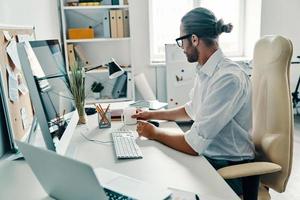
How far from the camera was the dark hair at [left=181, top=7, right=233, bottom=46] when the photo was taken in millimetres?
1548

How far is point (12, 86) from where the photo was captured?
1.36 metres

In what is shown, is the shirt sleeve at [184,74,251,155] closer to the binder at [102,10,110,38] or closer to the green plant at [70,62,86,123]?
the green plant at [70,62,86,123]

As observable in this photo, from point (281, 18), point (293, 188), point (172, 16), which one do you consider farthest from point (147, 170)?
point (281, 18)

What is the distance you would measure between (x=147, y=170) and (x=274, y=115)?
0.65 meters

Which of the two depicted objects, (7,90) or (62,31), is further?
(62,31)

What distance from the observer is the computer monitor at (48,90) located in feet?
3.25

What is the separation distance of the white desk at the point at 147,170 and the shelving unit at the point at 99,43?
87.3 inches

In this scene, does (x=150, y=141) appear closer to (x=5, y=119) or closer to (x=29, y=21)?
(x=5, y=119)

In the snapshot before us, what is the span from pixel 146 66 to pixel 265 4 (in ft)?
5.79

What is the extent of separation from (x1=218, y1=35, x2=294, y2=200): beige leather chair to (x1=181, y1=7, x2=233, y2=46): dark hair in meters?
0.23

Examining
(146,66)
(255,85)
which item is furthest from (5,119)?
(146,66)

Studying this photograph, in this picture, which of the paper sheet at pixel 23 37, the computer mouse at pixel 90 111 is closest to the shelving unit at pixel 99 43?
the computer mouse at pixel 90 111

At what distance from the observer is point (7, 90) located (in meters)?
1.31

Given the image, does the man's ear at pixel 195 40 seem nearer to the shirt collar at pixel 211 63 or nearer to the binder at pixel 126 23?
the shirt collar at pixel 211 63
